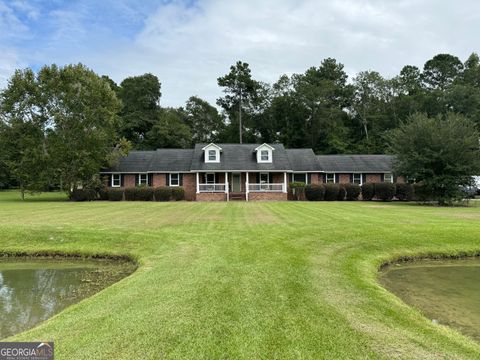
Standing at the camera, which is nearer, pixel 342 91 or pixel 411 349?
pixel 411 349

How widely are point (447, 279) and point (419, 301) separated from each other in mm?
2236

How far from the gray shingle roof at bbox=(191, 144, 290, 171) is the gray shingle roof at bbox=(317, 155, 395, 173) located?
13.9 feet

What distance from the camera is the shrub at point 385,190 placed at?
31.5 meters

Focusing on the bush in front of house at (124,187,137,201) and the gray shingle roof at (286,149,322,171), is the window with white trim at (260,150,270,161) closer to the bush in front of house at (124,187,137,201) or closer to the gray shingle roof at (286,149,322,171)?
the gray shingle roof at (286,149,322,171)

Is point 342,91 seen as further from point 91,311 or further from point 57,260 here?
point 91,311

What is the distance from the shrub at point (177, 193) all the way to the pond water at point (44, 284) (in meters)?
21.3

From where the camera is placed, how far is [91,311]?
19.6ft

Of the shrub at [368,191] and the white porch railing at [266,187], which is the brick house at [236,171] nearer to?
the white porch railing at [266,187]

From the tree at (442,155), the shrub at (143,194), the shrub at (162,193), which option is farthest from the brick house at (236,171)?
the tree at (442,155)

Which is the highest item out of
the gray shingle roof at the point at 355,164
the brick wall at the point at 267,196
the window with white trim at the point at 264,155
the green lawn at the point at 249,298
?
the window with white trim at the point at 264,155

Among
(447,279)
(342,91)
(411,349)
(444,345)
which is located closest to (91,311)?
(411,349)

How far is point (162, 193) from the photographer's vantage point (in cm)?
3175

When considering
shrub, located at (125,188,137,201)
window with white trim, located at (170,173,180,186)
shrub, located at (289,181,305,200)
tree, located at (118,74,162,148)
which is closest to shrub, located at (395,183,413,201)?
shrub, located at (289,181,305,200)

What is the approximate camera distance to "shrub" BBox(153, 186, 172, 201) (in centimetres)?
3175
